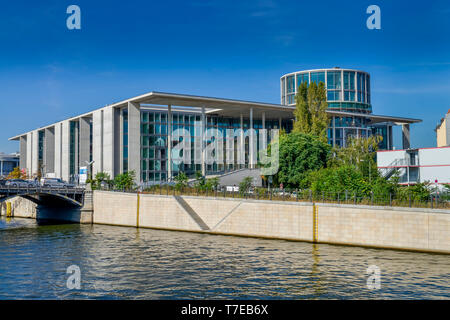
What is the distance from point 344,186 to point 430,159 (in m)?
12.0

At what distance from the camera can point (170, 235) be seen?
44.0m

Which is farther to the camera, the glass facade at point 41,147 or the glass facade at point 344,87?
the glass facade at point 41,147

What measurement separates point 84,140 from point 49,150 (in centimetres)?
2150

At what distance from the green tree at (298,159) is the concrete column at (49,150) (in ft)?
212

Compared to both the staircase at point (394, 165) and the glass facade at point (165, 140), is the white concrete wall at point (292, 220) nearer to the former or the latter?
the staircase at point (394, 165)

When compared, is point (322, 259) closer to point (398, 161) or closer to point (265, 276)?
point (265, 276)

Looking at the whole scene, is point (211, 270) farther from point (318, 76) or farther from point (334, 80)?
point (318, 76)

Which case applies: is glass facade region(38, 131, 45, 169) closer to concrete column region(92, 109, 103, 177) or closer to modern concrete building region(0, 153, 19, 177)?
concrete column region(92, 109, 103, 177)

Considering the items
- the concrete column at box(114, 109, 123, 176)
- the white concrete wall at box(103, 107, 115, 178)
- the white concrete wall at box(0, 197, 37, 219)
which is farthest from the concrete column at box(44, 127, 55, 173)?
the concrete column at box(114, 109, 123, 176)

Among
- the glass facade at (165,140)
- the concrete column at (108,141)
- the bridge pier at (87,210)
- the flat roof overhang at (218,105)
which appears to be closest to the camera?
the bridge pier at (87,210)

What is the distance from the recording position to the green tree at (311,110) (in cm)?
6384

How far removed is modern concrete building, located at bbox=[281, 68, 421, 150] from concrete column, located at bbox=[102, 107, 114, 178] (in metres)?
40.3

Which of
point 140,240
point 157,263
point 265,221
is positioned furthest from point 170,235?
point 157,263
